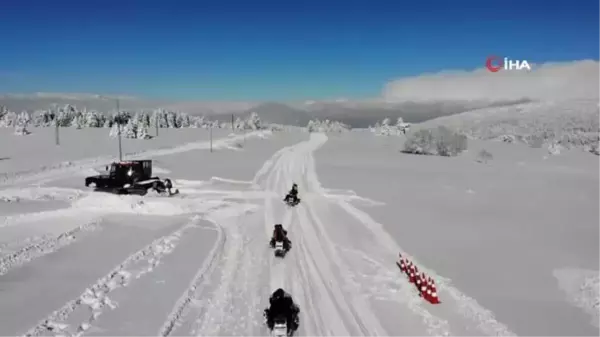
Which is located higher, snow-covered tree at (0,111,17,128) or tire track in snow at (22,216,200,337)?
snow-covered tree at (0,111,17,128)

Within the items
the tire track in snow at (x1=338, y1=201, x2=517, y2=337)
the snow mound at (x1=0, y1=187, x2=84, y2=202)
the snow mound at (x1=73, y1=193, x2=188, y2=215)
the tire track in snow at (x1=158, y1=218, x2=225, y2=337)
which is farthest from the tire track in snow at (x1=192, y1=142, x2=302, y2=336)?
the snow mound at (x1=0, y1=187, x2=84, y2=202)

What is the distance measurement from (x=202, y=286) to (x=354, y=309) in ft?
15.1

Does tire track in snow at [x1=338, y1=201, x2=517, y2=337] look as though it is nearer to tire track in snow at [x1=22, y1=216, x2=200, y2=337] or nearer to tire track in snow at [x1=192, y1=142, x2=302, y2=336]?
tire track in snow at [x1=192, y1=142, x2=302, y2=336]

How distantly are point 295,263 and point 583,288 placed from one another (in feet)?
30.9

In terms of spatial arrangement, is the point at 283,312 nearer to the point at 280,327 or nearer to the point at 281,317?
the point at 281,317

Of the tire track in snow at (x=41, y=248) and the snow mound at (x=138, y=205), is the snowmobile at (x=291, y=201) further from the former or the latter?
the tire track in snow at (x=41, y=248)

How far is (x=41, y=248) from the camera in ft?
54.9

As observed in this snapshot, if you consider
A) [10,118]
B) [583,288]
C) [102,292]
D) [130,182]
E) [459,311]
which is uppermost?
[10,118]

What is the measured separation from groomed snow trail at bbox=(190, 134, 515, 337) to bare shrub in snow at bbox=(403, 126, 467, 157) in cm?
7673

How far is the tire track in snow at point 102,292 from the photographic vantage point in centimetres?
1036

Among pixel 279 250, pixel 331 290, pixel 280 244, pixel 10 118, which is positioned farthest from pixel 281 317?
pixel 10 118

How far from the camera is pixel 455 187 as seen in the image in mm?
41094

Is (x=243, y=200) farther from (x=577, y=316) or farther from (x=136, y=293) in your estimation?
(x=577, y=316)

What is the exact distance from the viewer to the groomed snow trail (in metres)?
11.1
